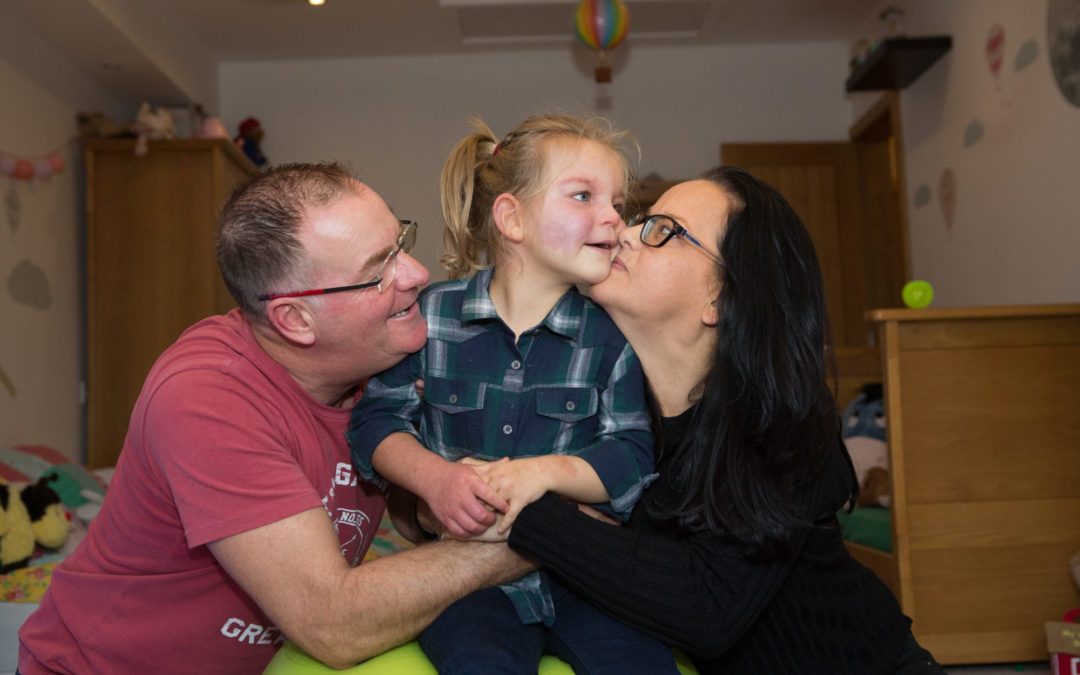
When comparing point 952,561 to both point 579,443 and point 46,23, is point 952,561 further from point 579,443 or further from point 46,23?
point 46,23

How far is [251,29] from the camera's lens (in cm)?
617

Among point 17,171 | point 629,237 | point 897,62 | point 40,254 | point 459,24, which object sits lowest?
point 629,237

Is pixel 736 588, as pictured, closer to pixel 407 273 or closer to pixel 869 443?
pixel 407 273

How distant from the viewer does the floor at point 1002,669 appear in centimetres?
309

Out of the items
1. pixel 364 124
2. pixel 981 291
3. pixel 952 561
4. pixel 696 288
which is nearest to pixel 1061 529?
pixel 952 561

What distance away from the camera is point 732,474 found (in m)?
1.46

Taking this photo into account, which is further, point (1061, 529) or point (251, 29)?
point (251, 29)

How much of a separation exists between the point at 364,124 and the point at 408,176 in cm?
48

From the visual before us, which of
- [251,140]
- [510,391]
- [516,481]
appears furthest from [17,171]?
[516,481]

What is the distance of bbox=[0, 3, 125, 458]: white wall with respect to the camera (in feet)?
14.4

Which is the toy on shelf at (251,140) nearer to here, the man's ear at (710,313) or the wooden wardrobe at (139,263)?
the wooden wardrobe at (139,263)

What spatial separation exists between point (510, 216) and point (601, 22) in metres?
3.71

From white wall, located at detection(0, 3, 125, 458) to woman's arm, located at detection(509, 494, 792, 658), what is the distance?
372 centimetres

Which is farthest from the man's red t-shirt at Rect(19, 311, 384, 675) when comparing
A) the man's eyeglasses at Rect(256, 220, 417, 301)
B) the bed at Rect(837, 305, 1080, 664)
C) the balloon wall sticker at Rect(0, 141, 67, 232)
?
the balloon wall sticker at Rect(0, 141, 67, 232)
